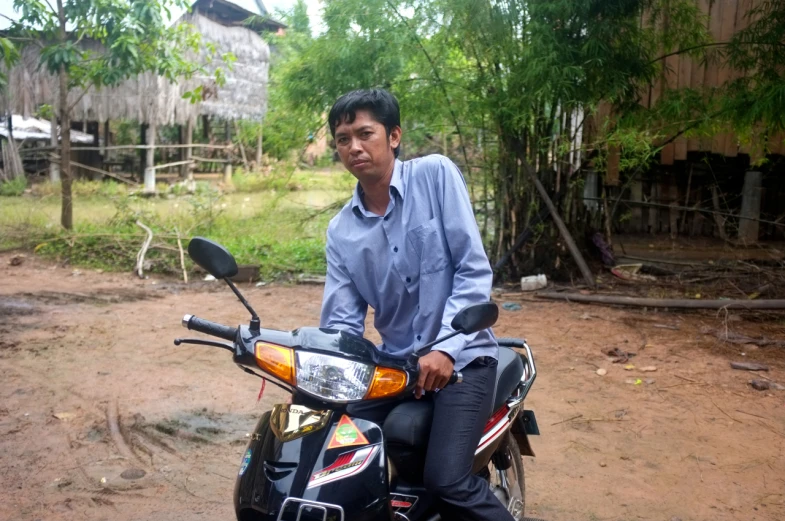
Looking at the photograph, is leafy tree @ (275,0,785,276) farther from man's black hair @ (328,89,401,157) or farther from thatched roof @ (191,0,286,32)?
thatched roof @ (191,0,286,32)

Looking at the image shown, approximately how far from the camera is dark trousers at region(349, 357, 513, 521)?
2182mm

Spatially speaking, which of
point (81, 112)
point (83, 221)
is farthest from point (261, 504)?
point (81, 112)

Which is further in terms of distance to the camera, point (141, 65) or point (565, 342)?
point (141, 65)

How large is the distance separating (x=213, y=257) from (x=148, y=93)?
16445 mm

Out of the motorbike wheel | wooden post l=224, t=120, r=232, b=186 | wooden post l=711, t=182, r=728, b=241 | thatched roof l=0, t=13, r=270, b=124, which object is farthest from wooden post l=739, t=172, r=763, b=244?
wooden post l=224, t=120, r=232, b=186

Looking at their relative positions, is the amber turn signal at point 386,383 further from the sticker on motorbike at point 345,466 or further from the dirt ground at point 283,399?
the dirt ground at point 283,399

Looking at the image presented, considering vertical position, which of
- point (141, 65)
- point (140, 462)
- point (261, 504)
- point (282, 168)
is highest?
point (141, 65)

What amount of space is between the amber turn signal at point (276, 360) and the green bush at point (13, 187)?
16.6 m

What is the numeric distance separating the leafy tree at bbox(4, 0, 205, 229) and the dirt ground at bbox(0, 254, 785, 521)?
3.55 m

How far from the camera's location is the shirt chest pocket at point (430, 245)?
2412 millimetres

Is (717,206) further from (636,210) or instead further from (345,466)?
(345,466)

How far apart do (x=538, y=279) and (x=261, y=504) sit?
648 centimetres

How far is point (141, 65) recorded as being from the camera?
10.0 meters

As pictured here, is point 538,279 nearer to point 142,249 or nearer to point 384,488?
point 142,249
